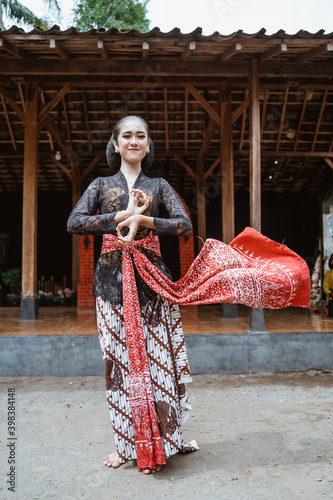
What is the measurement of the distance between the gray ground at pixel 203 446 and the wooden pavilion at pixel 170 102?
208 centimetres

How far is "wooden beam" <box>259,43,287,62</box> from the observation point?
4797mm

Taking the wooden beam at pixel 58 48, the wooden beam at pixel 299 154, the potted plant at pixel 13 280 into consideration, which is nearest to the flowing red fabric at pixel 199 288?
the wooden beam at pixel 58 48

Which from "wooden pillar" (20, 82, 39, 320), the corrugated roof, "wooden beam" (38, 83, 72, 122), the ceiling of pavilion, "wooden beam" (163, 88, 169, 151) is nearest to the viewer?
the corrugated roof

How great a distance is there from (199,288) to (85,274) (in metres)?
6.86

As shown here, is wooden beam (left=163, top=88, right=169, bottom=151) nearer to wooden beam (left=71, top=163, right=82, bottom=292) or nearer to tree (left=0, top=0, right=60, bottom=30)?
wooden beam (left=71, top=163, right=82, bottom=292)

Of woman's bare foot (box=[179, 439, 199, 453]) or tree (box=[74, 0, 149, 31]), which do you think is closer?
woman's bare foot (box=[179, 439, 199, 453])

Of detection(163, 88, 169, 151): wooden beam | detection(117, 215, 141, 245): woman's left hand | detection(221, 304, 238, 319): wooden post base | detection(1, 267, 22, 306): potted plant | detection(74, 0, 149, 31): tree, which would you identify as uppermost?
detection(74, 0, 149, 31): tree

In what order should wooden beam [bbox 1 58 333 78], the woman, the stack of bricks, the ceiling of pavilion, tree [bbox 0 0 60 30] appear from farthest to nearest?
tree [bbox 0 0 60 30] → the stack of bricks → wooden beam [bbox 1 58 333 78] → the ceiling of pavilion → the woman

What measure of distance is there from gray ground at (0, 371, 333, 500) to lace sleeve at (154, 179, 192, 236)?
120 cm

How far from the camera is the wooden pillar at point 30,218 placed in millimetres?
5898

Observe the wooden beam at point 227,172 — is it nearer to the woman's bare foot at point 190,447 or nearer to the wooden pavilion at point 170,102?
the wooden pavilion at point 170,102

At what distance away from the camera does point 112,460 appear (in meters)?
2.31

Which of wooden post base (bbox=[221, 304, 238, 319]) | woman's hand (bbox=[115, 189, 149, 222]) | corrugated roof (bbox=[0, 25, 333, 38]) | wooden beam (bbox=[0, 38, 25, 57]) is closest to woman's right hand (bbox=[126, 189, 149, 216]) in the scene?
woman's hand (bbox=[115, 189, 149, 222])

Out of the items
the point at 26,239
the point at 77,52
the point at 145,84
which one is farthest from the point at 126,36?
the point at 26,239
